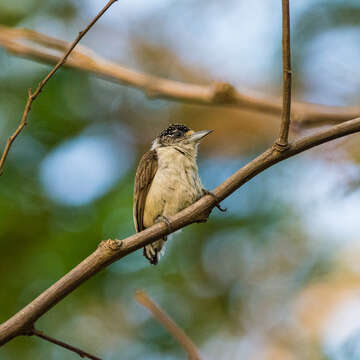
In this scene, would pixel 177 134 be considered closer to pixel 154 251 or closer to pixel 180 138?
pixel 180 138

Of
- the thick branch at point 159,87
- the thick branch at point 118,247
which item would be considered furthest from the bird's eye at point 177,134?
the thick branch at point 118,247

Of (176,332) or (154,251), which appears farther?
(154,251)

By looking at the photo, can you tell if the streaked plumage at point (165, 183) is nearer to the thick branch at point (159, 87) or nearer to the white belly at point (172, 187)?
the white belly at point (172, 187)

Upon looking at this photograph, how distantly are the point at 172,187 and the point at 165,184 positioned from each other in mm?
76

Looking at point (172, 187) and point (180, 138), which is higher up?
point (180, 138)

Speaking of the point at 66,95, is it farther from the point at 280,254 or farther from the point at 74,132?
the point at 280,254

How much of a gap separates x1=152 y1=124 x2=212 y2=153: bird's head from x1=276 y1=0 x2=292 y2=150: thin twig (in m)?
1.84

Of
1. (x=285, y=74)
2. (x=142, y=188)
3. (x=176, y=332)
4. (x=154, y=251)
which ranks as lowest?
(x=176, y=332)

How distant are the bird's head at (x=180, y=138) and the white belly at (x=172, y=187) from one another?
0.16 m

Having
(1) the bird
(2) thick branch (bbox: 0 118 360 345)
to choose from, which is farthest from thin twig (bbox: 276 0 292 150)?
(1) the bird

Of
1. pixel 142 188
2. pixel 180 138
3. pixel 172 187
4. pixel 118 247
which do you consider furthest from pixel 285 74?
pixel 180 138

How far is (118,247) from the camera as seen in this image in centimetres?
254

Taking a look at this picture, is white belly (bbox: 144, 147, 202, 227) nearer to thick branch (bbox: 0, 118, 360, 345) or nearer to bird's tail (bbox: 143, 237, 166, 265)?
bird's tail (bbox: 143, 237, 166, 265)

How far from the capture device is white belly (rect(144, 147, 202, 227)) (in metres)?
4.04
